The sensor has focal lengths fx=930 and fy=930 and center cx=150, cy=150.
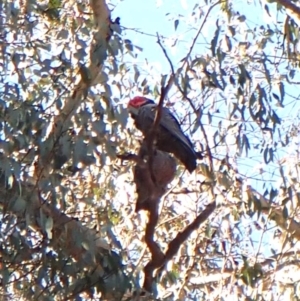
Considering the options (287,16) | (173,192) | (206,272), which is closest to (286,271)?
(206,272)

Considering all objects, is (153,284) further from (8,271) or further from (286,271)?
(286,271)

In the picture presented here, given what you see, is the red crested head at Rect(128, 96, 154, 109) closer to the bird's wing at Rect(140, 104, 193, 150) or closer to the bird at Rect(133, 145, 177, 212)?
the bird's wing at Rect(140, 104, 193, 150)

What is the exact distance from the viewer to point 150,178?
12.8 ft

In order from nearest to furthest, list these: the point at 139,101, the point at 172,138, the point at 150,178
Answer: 1. the point at 150,178
2. the point at 172,138
3. the point at 139,101

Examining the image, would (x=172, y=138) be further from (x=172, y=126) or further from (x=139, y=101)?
(x=139, y=101)

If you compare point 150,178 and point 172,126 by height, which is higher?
point 172,126

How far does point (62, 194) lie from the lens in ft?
11.3

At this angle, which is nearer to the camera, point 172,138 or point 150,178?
point 150,178

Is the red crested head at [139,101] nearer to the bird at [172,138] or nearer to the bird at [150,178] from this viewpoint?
the bird at [172,138]

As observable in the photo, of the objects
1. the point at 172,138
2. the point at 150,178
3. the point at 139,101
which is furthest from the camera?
the point at 139,101

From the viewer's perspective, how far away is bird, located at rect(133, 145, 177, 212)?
12.8 feet

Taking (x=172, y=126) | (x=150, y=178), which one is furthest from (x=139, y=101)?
(x=150, y=178)

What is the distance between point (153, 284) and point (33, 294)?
0.48m

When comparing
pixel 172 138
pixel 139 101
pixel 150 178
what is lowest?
pixel 150 178
